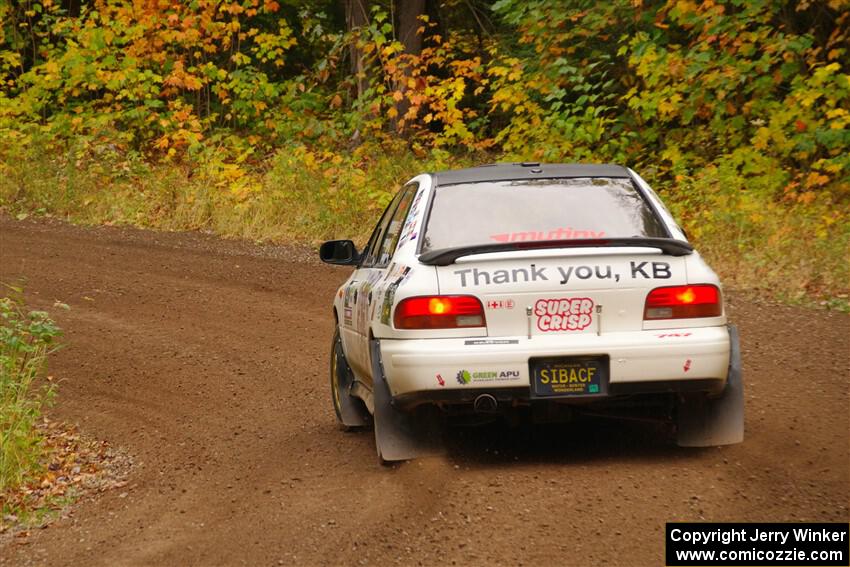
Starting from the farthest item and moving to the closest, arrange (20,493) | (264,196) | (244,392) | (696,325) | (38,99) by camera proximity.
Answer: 1. (38,99)
2. (264,196)
3. (244,392)
4. (20,493)
5. (696,325)

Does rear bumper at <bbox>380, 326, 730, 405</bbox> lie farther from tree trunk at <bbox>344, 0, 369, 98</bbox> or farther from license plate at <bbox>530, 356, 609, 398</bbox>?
tree trunk at <bbox>344, 0, 369, 98</bbox>

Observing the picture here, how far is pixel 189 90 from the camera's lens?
84.3 feet

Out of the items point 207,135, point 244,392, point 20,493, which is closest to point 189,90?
point 207,135

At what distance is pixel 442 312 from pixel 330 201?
13.3m

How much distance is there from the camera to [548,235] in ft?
21.5

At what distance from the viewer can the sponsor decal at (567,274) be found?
613cm

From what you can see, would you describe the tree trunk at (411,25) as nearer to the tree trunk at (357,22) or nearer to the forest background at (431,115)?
the forest background at (431,115)

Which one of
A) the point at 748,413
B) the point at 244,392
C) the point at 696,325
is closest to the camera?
the point at 696,325

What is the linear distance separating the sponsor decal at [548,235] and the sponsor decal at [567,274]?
0.38 m

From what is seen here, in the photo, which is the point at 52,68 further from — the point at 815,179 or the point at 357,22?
the point at 815,179

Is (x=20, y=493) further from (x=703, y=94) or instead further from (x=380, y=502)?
(x=703, y=94)

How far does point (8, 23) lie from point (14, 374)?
823 inches

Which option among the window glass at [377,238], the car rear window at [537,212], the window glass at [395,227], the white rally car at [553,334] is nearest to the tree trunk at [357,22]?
the window glass at [377,238]

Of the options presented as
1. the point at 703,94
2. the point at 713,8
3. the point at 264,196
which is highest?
the point at 713,8
